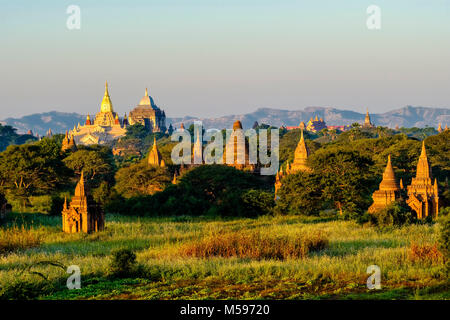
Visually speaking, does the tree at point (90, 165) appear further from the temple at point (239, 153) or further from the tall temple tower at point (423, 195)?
the tall temple tower at point (423, 195)

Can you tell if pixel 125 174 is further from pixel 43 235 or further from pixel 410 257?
pixel 410 257

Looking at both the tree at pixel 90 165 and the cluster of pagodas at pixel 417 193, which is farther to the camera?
the tree at pixel 90 165

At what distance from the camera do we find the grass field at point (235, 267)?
44.1ft

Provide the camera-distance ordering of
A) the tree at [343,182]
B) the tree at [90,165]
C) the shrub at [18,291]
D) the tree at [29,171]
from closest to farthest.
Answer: the shrub at [18,291] < the tree at [343,182] < the tree at [29,171] < the tree at [90,165]

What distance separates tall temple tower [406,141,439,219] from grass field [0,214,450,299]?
971 cm

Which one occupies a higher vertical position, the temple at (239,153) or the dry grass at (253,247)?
the temple at (239,153)

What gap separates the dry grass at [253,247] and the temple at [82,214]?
9039 millimetres

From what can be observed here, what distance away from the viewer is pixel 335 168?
130 ft

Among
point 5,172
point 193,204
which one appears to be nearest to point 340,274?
point 193,204

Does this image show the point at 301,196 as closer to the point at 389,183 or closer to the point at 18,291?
the point at 389,183

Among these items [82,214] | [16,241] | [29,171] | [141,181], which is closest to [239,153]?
[141,181]

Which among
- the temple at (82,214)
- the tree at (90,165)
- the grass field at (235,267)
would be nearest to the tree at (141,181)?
the tree at (90,165)

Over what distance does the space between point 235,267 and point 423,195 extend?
2141 cm
